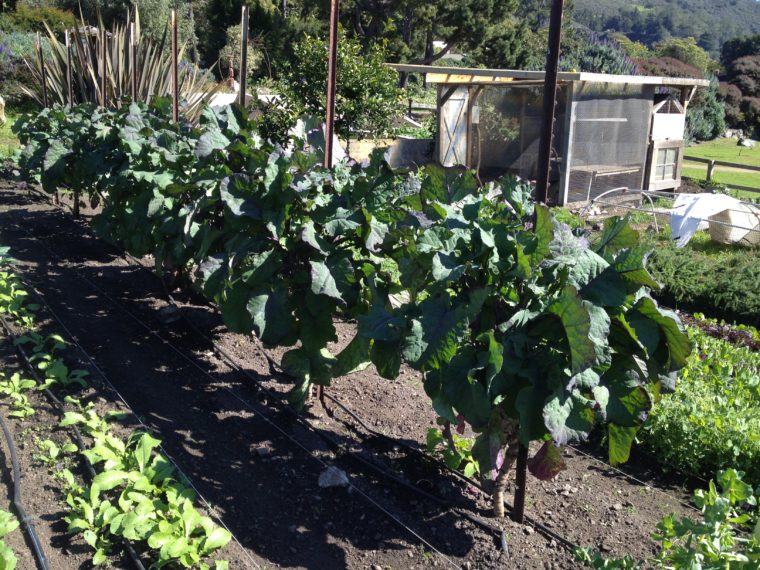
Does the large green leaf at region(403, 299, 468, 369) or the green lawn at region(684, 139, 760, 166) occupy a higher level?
the large green leaf at region(403, 299, 468, 369)

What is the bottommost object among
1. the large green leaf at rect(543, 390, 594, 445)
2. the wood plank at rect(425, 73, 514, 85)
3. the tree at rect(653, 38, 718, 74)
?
the large green leaf at rect(543, 390, 594, 445)

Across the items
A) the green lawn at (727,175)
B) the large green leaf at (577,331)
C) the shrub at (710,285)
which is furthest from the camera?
the green lawn at (727,175)

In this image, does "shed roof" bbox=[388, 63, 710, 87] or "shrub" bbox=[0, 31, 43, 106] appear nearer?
"shed roof" bbox=[388, 63, 710, 87]

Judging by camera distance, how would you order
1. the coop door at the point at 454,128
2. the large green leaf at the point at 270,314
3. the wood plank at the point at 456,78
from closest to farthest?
1. the large green leaf at the point at 270,314
2. the wood plank at the point at 456,78
3. the coop door at the point at 454,128

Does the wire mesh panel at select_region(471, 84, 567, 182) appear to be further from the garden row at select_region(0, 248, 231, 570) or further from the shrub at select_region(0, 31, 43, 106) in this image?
the shrub at select_region(0, 31, 43, 106)

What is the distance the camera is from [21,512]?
131 inches

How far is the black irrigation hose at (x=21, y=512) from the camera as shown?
10.1ft

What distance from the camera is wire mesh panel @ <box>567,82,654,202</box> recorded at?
13578 mm

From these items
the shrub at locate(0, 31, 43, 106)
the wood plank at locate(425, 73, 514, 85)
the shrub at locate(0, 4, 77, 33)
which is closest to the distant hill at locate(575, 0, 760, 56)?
the shrub at locate(0, 4, 77, 33)

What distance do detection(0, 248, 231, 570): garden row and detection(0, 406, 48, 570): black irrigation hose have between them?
124mm

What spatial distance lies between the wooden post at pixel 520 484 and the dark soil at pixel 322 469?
0.06 m

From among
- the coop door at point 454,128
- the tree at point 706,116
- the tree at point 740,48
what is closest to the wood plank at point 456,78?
the coop door at point 454,128

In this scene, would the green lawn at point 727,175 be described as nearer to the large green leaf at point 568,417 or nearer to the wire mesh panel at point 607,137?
the wire mesh panel at point 607,137

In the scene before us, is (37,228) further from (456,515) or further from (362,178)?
(456,515)
